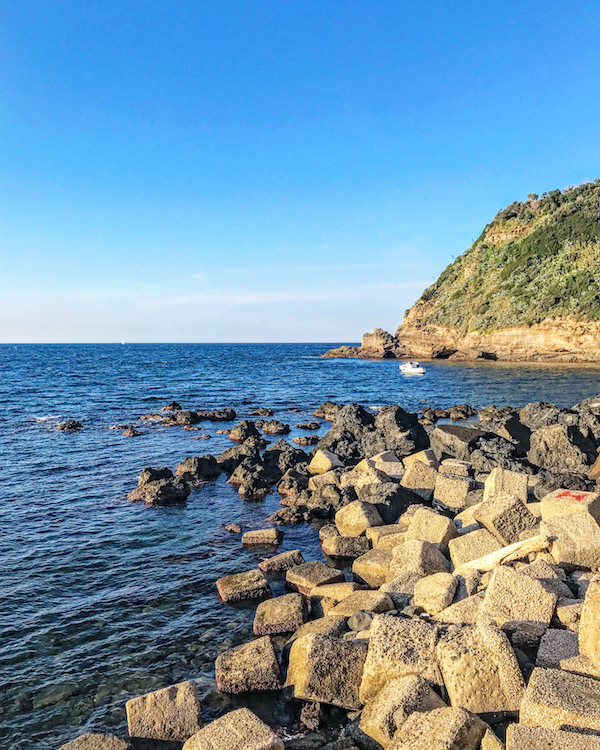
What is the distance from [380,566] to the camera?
10.1m

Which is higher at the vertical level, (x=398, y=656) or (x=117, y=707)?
(x=398, y=656)

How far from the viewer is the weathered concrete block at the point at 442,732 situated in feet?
16.0

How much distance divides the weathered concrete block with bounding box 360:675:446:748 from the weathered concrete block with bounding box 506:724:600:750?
4.09 ft

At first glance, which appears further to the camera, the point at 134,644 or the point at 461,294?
the point at 461,294

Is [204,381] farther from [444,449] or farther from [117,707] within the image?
[117,707]

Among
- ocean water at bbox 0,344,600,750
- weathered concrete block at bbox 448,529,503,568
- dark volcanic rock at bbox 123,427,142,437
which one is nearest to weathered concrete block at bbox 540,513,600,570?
weathered concrete block at bbox 448,529,503,568

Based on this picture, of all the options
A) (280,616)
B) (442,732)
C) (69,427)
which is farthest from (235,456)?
(442,732)

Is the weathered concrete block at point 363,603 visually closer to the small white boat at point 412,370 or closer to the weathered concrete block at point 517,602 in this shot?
the weathered concrete block at point 517,602

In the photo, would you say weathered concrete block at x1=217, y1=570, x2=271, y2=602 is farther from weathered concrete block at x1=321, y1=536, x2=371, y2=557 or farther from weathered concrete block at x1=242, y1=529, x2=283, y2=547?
weathered concrete block at x1=242, y1=529, x2=283, y2=547

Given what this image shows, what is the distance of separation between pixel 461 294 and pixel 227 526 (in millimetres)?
102460

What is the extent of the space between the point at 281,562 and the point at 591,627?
21.5ft

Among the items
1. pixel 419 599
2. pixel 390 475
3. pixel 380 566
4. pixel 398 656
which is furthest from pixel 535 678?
pixel 390 475

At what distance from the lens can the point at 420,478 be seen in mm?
14453

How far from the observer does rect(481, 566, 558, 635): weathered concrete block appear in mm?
6648
